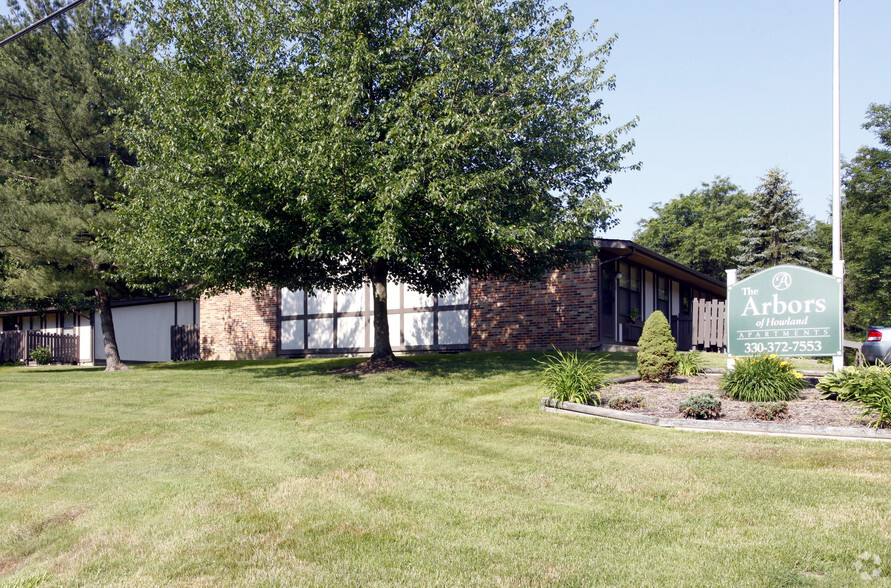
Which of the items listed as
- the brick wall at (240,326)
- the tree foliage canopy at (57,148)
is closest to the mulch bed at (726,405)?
the tree foliage canopy at (57,148)

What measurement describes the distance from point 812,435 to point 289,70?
11.7 metres

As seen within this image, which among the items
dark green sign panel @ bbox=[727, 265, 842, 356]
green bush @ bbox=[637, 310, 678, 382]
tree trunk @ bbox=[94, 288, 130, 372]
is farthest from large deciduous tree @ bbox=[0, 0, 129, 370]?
dark green sign panel @ bbox=[727, 265, 842, 356]

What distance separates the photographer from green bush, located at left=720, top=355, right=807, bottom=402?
404 inches

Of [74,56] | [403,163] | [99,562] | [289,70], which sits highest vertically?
[74,56]

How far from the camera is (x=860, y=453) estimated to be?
731 cm

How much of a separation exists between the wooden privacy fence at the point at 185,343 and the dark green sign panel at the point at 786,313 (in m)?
22.6

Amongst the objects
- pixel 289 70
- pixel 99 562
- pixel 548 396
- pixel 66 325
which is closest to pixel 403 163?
pixel 289 70

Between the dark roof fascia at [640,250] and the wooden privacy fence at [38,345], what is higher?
the dark roof fascia at [640,250]

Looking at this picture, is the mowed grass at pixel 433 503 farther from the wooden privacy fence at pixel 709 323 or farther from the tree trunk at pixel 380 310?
the wooden privacy fence at pixel 709 323

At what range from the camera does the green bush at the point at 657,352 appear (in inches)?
478

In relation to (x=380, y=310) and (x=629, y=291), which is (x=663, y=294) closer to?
(x=629, y=291)

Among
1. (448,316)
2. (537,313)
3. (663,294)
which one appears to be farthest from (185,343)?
(663,294)

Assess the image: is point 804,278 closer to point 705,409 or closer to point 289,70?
point 705,409

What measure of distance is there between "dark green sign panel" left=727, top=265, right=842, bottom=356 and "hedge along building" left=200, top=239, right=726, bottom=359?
775 cm
